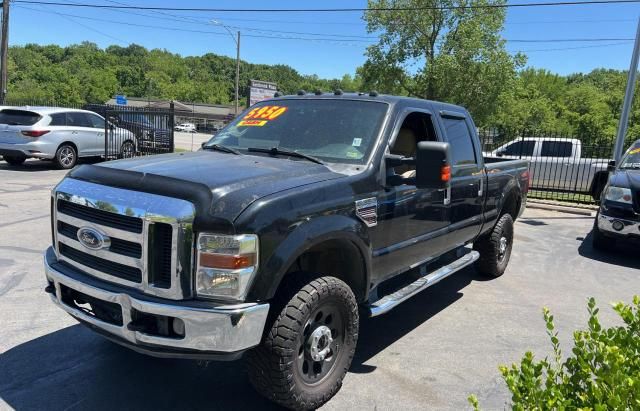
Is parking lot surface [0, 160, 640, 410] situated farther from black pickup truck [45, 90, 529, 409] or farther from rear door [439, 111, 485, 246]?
rear door [439, 111, 485, 246]

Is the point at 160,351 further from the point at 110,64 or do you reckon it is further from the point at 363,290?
the point at 110,64

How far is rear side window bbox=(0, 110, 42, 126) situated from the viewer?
545 inches

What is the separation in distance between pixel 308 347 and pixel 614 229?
633cm

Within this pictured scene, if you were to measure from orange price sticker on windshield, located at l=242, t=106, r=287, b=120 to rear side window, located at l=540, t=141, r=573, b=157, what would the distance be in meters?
12.6

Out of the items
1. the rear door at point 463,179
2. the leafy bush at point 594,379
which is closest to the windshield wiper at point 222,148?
the rear door at point 463,179

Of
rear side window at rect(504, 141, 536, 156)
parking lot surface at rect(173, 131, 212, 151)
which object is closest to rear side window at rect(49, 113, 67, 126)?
parking lot surface at rect(173, 131, 212, 151)

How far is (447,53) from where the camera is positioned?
21.3 m

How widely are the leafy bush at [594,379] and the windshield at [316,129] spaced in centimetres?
214

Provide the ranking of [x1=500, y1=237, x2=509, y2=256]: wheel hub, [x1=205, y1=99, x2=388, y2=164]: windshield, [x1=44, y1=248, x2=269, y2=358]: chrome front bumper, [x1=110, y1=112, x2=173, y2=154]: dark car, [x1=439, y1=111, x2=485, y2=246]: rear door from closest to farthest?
[x1=44, y1=248, x2=269, y2=358]: chrome front bumper < [x1=205, y1=99, x2=388, y2=164]: windshield < [x1=439, y1=111, x2=485, y2=246]: rear door < [x1=500, y1=237, x2=509, y2=256]: wheel hub < [x1=110, y1=112, x2=173, y2=154]: dark car

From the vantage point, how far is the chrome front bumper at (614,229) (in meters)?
7.41

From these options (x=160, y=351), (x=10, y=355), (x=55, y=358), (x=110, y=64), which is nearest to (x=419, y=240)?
(x=160, y=351)

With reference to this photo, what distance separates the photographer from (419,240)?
434 centimetres

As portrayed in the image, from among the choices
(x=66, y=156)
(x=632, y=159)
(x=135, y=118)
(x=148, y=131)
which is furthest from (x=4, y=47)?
(x=632, y=159)

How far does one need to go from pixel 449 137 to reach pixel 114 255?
3321 millimetres
